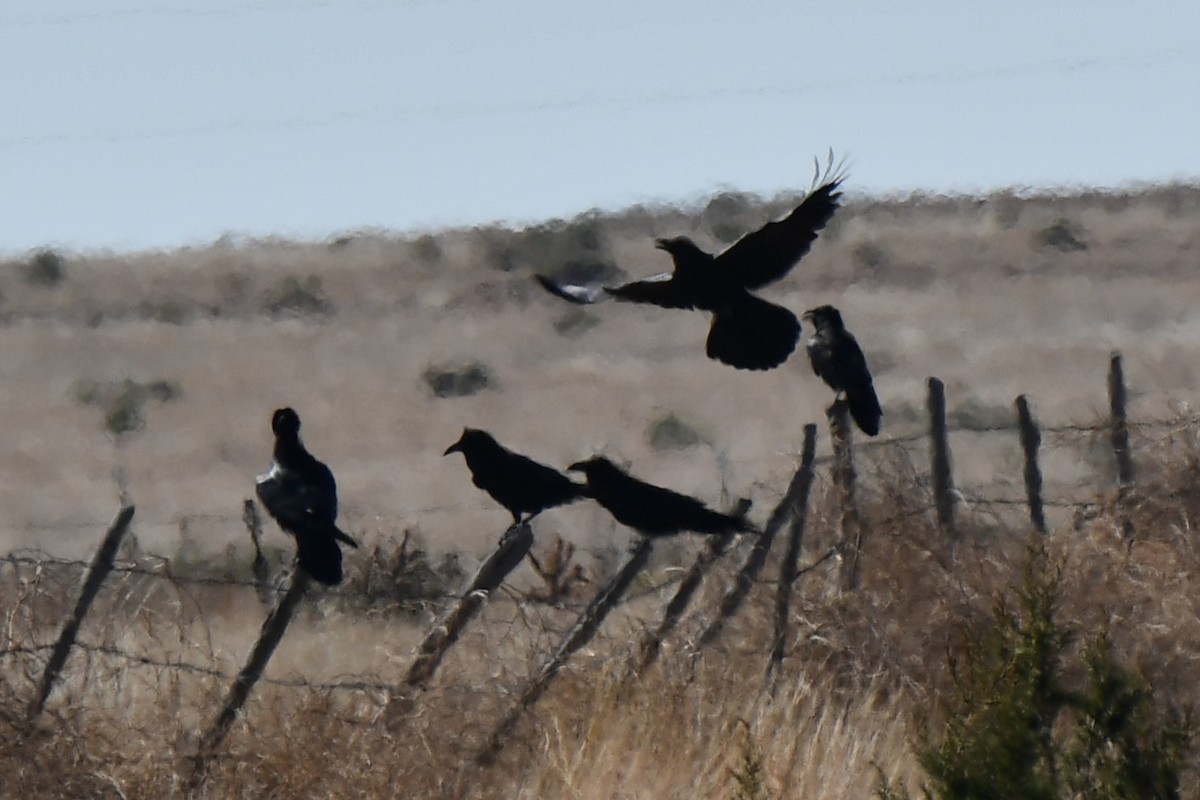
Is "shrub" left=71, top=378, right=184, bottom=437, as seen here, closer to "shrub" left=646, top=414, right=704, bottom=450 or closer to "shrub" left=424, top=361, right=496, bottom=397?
"shrub" left=424, top=361, right=496, bottom=397

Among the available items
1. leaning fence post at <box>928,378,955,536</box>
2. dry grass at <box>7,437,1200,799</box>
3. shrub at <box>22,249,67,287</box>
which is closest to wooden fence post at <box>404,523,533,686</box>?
dry grass at <box>7,437,1200,799</box>

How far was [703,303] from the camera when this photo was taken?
34.7 feet

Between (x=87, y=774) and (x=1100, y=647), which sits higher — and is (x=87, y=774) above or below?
below

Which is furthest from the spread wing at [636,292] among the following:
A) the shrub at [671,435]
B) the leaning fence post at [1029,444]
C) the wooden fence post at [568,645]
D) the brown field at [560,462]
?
the shrub at [671,435]

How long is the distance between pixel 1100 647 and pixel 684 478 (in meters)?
24.3

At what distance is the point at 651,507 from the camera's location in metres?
9.55

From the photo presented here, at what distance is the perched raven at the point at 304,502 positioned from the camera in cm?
884

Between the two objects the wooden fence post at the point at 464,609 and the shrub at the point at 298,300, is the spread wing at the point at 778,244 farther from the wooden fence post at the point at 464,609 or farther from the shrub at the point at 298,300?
the shrub at the point at 298,300

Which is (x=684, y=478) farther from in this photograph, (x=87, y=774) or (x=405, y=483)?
(x=87, y=774)

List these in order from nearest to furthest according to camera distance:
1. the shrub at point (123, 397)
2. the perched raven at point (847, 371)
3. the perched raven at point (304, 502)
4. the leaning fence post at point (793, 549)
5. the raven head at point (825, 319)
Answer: the perched raven at point (304, 502) < the leaning fence post at point (793, 549) < the perched raven at point (847, 371) < the raven head at point (825, 319) < the shrub at point (123, 397)

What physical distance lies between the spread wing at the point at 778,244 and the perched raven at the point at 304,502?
218 cm

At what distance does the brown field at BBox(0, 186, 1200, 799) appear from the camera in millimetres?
7371

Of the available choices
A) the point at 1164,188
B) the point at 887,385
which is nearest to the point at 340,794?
the point at 887,385

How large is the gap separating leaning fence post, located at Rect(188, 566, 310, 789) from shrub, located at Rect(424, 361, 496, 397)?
27.2 meters
